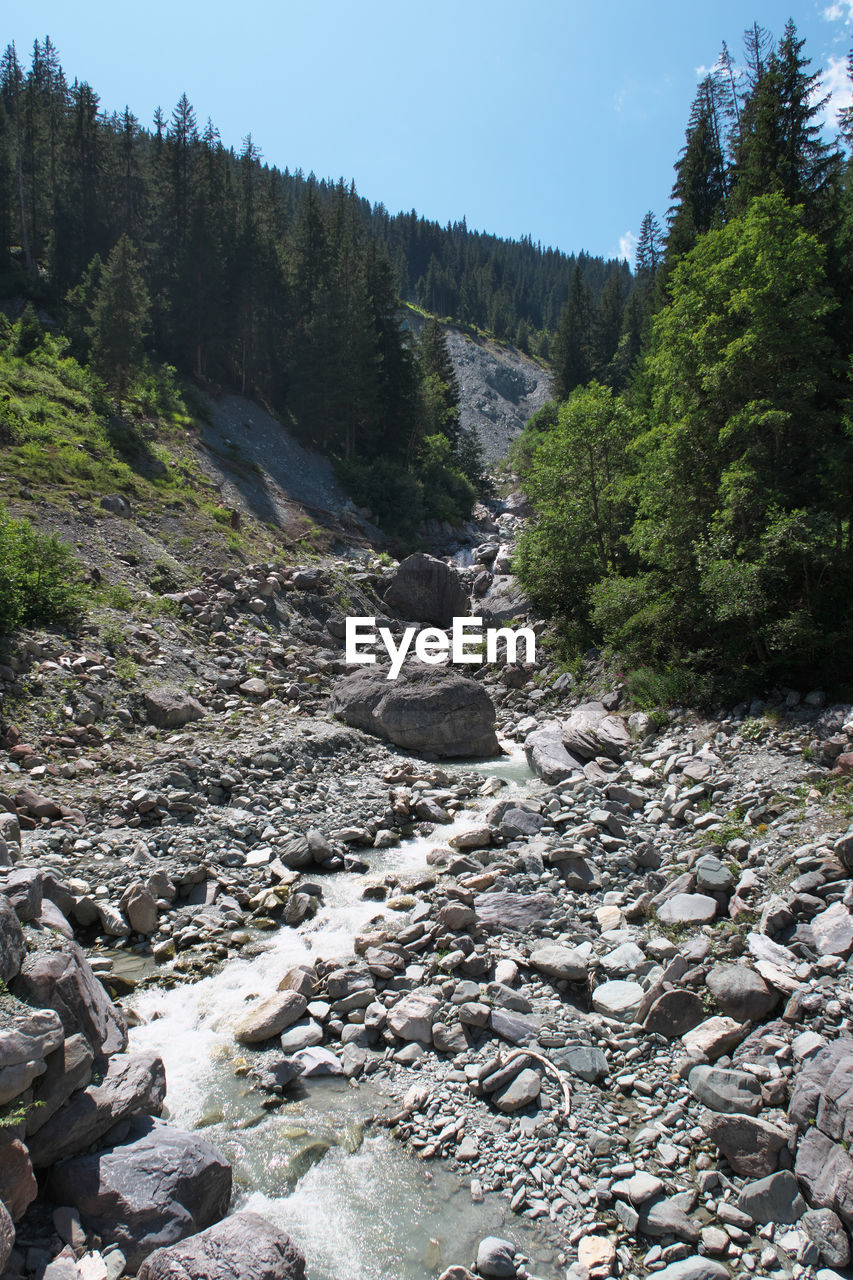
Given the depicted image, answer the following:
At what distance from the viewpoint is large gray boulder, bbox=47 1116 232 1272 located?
16.8ft

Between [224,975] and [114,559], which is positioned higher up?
[114,559]

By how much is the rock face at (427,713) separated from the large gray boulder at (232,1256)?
1386 centimetres

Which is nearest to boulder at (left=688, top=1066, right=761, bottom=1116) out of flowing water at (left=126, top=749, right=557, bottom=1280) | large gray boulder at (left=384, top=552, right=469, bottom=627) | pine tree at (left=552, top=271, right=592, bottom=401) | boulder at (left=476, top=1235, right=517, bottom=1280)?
flowing water at (left=126, top=749, right=557, bottom=1280)

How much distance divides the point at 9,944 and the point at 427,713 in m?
13.7

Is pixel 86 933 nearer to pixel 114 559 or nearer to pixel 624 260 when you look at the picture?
pixel 114 559

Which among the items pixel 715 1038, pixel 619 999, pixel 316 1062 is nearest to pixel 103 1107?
pixel 316 1062

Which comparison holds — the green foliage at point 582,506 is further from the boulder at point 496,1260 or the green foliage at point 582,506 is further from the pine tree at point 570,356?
the pine tree at point 570,356

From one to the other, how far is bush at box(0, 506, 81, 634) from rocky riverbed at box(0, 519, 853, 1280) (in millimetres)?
1121

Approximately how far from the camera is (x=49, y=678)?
14844 millimetres

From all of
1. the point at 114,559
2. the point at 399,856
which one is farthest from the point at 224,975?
the point at 114,559

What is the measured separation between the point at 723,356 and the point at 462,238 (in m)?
164

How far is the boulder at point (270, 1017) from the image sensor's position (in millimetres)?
7719

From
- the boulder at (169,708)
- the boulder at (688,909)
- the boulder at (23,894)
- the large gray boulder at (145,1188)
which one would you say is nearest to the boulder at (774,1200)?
the boulder at (688,909)

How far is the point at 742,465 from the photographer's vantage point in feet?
53.1
